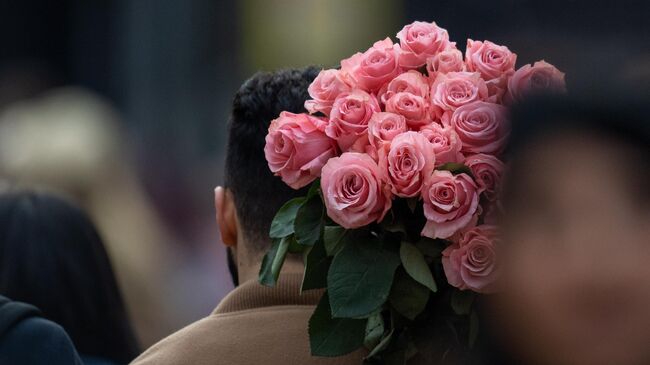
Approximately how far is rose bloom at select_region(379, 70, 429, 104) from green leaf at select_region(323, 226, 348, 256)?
0.80ft

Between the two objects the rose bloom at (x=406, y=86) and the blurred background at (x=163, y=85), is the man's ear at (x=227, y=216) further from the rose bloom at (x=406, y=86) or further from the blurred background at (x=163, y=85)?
the blurred background at (x=163, y=85)

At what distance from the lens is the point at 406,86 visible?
246cm

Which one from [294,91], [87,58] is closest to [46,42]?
[87,58]

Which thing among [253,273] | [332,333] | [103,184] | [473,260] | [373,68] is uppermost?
[373,68]

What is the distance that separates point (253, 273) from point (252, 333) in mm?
194

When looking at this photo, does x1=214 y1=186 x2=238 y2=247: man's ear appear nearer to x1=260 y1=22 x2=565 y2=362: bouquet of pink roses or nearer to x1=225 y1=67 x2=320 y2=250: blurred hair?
x1=225 y1=67 x2=320 y2=250: blurred hair

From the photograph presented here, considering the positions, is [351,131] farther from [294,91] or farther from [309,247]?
[294,91]

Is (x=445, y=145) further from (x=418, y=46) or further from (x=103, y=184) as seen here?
(x=103, y=184)

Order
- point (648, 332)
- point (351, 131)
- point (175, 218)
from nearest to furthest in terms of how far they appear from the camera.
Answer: point (648, 332) < point (351, 131) < point (175, 218)

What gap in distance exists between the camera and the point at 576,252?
5.31 feet

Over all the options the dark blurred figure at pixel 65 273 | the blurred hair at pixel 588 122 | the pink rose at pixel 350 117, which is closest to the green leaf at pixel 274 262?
the pink rose at pixel 350 117

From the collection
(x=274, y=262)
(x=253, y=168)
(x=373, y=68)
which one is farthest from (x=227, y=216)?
(x=373, y=68)

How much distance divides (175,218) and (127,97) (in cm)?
351

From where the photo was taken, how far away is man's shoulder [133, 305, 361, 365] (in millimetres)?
2795
